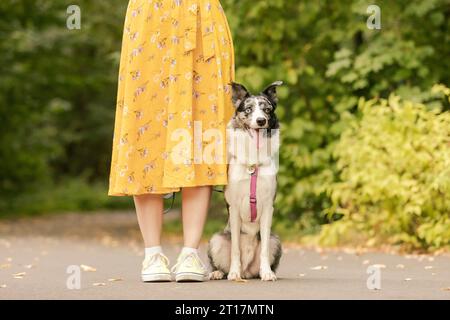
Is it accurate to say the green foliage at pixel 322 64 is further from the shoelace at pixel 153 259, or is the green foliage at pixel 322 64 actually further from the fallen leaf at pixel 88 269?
the shoelace at pixel 153 259

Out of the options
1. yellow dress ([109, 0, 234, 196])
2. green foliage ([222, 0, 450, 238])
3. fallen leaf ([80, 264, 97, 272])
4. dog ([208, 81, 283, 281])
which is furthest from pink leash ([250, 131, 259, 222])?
green foliage ([222, 0, 450, 238])

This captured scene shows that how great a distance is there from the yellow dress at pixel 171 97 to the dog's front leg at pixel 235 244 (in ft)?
0.77

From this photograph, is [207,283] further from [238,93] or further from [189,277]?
[238,93]

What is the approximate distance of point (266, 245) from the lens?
20.2ft

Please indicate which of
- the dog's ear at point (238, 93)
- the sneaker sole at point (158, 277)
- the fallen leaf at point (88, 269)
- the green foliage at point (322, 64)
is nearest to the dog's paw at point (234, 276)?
the sneaker sole at point (158, 277)

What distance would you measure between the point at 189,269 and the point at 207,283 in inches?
5.7

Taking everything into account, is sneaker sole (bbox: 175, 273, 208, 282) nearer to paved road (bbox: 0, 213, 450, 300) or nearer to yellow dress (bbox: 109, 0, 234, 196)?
paved road (bbox: 0, 213, 450, 300)

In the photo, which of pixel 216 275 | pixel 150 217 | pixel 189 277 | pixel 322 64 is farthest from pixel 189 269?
pixel 322 64

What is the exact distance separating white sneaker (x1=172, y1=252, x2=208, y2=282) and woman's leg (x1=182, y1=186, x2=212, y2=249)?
0.10 meters

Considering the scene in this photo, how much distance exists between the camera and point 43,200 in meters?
22.6

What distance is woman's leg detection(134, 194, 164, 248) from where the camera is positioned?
20.3 feet

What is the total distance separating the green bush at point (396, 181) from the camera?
9.02m

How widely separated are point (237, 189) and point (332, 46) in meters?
6.41
